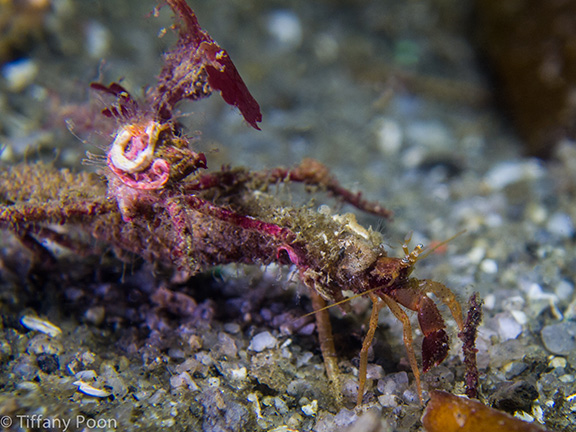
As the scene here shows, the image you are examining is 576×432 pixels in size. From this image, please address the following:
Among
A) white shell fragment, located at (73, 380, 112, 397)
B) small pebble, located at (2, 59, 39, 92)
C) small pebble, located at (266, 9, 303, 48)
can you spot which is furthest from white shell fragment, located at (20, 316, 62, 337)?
small pebble, located at (266, 9, 303, 48)

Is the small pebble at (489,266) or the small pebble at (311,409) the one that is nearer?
the small pebble at (311,409)

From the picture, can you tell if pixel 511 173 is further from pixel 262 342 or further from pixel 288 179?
pixel 262 342

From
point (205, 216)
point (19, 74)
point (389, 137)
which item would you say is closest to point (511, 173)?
point (389, 137)

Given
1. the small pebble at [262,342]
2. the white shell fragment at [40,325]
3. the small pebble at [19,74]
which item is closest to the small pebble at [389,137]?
the small pebble at [262,342]

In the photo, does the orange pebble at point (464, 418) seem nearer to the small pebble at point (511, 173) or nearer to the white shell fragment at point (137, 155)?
the white shell fragment at point (137, 155)

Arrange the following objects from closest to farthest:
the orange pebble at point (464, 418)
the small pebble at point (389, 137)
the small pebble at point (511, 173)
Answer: the orange pebble at point (464, 418) → the small pebble at point (511, 173) → the small pebble at point (389, 137)

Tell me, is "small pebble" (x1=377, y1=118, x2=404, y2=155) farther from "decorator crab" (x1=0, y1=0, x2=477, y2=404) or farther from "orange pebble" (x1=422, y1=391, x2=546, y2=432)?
"orange pebble" (x1=422, y1=391, x2=546, y2=432)
